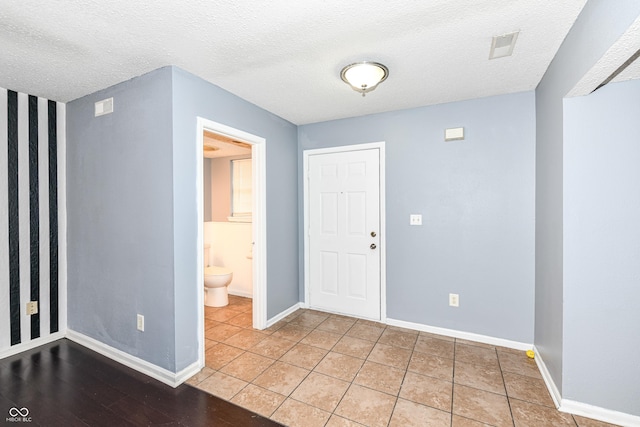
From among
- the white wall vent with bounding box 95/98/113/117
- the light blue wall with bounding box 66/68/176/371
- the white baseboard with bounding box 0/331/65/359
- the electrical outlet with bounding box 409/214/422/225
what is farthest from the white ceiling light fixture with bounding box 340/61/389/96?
the white baseboard with bounding box 0/331/65/359

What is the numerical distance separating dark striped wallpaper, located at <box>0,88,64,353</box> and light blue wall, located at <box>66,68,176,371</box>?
0.46 feet

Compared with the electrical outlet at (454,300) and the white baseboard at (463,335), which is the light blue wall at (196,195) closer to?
the white baseboard at (463,335)

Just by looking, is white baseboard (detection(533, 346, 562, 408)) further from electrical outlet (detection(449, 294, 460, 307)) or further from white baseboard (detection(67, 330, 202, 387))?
white baseboard (detection(67, 330, 202, 387))

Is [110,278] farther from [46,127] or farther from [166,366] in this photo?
[46,127]

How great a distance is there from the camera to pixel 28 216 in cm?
263

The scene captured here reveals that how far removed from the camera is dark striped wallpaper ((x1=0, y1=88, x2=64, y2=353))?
2.49 meters

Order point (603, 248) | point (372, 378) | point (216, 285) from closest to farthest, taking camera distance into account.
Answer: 1. point (603, 248)
2. point (372, 378)
3. point (216, 285)

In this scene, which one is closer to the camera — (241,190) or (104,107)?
(104,107)

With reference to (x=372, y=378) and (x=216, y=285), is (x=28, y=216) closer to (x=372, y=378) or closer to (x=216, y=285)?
(x=216, y=285)

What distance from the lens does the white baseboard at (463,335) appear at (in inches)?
104

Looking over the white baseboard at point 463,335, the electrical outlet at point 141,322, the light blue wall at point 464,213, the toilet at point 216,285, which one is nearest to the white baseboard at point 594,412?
the white baseboard at point 463,335

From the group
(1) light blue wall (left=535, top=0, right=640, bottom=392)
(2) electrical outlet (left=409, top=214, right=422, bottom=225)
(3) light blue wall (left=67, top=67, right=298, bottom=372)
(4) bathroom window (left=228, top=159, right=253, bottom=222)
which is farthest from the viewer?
(4) bathroom window (left=228, top=159, right=253, bottom=222)

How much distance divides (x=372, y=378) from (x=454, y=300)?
1243 millimetres

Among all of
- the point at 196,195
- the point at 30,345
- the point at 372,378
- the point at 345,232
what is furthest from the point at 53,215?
the point at 372,378
